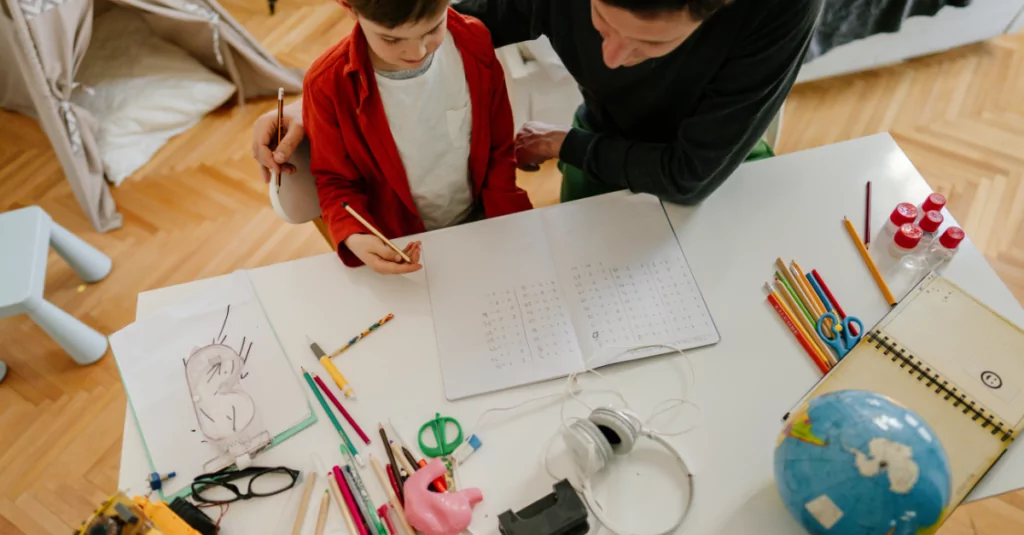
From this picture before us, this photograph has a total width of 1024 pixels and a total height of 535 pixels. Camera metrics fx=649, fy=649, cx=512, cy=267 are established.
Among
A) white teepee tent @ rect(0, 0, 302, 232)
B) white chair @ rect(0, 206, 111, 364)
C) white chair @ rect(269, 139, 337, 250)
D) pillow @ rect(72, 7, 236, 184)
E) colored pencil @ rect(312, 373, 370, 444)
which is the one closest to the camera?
colored pencil @ rect(312, 373, 370, 444)

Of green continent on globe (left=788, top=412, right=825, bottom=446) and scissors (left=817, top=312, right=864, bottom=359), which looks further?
scissors (left=817, top=312, right=864, bottom=359)

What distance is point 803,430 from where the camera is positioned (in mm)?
692

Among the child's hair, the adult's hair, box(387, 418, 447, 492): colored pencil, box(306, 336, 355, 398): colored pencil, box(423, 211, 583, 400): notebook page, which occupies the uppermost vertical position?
the adult's hair

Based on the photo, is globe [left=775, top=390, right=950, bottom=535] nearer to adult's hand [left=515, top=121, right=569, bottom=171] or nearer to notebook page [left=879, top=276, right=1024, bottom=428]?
notebook page [left=879, top=276, right=1024, bottom=428]

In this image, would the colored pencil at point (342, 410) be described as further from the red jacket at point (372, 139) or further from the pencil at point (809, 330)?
the pencil at point (809, 330)

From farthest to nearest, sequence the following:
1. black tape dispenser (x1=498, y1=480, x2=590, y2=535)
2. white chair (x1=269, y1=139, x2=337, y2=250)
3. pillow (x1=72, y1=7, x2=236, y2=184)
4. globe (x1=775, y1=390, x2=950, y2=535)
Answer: pillow (x1=72, y1=7, x2=236, y2=184) → white chair (x1=269, y1=139, x2=337, y2=250) → black tape dispenser (x1=498, y1=480, x2=590, y2=535) → globe (x1=775, y1=390, x2=950, y2=535)

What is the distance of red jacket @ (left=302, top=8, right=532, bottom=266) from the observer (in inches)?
39.4

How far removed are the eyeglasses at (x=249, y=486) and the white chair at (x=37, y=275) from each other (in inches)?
42.8

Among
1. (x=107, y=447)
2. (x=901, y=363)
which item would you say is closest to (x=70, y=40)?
(x=107, y=447)

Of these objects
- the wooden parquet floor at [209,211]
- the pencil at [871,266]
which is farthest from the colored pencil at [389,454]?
the wooden parquet floor at [209,211]

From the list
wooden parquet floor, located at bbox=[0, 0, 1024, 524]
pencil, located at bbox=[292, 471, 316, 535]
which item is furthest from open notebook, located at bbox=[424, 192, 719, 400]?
wooden parquet floor, located at bbox=[0, 0, 1024, 524]

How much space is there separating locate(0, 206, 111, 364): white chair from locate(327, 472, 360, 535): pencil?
121cm

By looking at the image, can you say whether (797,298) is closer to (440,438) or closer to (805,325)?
(805,325)

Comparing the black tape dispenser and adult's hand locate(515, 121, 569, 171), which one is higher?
adult's hand locate(515, 121, 569, 171)
